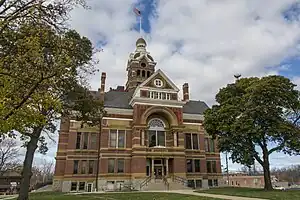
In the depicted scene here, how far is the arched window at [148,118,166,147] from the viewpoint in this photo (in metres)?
36.5

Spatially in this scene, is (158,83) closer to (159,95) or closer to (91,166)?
(159,95)

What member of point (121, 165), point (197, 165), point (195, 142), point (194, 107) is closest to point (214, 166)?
point (197, 165)

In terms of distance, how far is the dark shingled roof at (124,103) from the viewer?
123 feet

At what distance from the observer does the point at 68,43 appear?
10016 mm

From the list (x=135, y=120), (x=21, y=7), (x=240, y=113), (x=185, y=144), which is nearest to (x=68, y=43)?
(x=21, y=7)

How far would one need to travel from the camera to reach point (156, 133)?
37.1 m

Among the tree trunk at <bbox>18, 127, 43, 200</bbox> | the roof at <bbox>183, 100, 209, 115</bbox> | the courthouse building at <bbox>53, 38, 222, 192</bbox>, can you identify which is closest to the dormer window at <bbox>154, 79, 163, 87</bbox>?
the courthouse building at <bbox>53, 38, 222, 192</bbox>

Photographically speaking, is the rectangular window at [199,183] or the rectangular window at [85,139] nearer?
the rectangular window at [85,139]

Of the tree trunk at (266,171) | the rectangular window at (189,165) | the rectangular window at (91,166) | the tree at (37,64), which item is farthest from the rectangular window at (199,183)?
the tree at (37,64)

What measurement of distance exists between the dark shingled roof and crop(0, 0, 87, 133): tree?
→ 2702 centimetres

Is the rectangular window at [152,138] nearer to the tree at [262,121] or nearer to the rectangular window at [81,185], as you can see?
the rectangular window at [81,185]

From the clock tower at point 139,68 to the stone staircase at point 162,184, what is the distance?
64.3 feet

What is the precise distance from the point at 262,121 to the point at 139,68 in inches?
1173

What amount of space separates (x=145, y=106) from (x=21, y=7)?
27586mm
